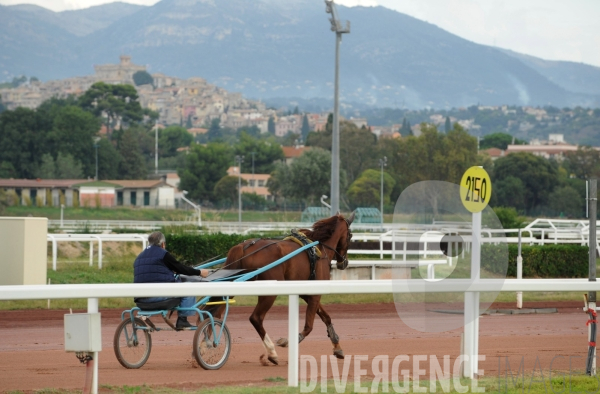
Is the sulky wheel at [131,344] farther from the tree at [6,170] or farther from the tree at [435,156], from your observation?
the tree at [6,170]

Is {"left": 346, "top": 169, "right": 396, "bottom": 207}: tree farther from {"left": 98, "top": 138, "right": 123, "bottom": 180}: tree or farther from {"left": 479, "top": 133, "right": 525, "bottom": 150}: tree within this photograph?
{"left": 479, "top": 133, "right": 525, "bottom": 150}: tree

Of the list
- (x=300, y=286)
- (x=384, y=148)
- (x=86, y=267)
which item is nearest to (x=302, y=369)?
(x=300, y=286)

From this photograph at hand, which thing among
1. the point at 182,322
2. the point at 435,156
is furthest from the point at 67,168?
the point at 182,322

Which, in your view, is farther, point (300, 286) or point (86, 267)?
point (86, 267)

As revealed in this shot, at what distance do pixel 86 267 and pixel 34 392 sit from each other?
13184 millimetres

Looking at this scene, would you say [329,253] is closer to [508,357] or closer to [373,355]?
[373,355]

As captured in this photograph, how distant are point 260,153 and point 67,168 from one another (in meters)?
32.0

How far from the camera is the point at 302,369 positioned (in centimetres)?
695

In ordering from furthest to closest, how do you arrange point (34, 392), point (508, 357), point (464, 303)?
point (508, 357), point (464, 303), point (34, 392)

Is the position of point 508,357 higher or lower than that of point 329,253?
lower

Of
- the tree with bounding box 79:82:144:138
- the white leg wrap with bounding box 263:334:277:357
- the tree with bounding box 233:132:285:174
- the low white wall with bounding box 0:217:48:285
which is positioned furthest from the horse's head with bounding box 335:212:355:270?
the tree with bounding box 79:82:144:138

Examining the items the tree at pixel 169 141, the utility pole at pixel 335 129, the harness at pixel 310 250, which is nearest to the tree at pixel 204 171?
the tree at pixel 169 141

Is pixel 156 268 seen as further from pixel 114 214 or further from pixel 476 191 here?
pixel 114 214

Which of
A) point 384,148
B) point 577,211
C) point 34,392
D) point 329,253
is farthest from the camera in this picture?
point 384,148
